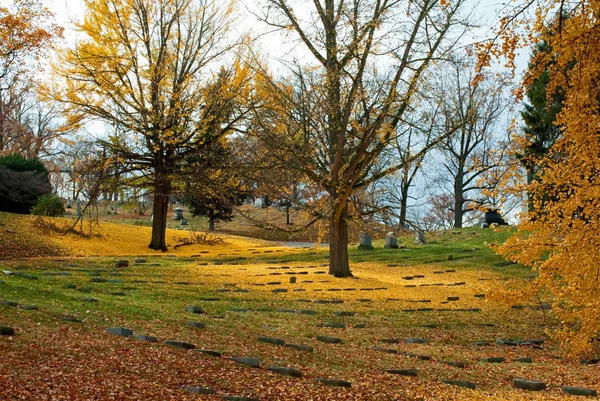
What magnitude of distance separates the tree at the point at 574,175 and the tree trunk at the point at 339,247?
9204mm

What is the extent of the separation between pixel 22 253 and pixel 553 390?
60.4 ft

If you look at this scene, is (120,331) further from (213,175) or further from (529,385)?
(213,175)

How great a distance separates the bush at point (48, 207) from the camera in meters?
29.0

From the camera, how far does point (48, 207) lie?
29.2 meters

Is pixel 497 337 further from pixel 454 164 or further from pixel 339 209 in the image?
pixel 454 164

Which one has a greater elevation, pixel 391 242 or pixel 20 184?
pixel 20 184

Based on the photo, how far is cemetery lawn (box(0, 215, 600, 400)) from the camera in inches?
267

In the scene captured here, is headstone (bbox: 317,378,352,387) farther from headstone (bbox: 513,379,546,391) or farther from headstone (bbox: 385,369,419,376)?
headstone (bbox: 513,379,546,391)

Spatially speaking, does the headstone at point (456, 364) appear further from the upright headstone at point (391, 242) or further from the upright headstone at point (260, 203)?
the upright headstone at point (260, 203)

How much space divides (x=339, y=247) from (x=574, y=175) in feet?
34.9

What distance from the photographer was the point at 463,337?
11773mm

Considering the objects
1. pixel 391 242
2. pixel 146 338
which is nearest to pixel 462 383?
pixel 146 338

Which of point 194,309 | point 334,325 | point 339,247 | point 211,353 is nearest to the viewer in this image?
point 211,353

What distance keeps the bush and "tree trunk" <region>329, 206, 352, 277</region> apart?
1572 centimetres
